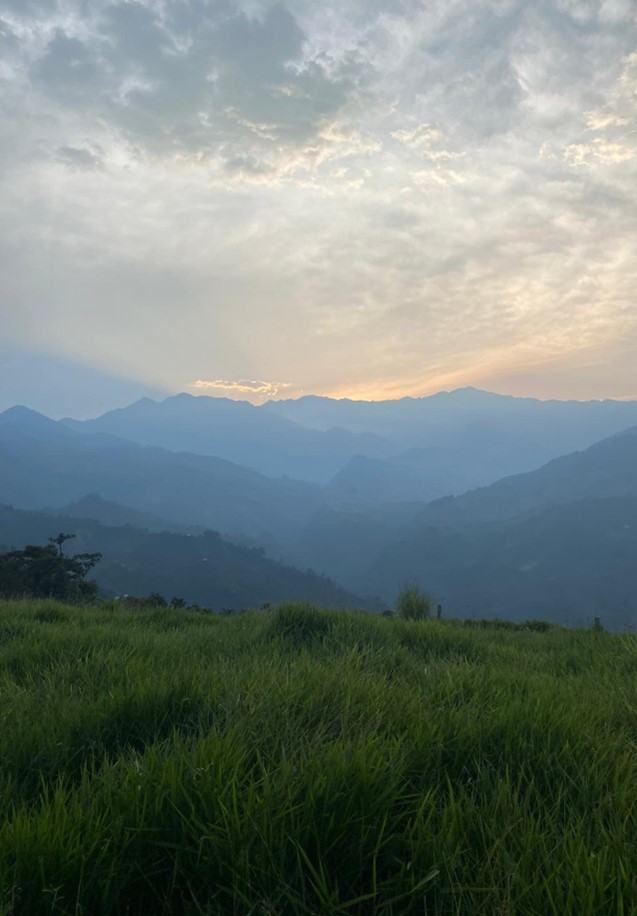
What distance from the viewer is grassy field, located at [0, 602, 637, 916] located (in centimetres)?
165

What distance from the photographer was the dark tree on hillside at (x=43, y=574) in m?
24.9

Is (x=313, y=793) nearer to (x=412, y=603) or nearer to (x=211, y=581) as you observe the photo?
(x=412, y=603)

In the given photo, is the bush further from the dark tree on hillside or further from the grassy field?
the dark tree on hillside

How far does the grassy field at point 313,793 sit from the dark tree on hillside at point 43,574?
23.3 m

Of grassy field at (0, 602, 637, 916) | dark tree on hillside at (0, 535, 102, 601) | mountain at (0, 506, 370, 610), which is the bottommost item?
mountain at (0, 506, 370, 610)

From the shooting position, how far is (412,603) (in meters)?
13.3

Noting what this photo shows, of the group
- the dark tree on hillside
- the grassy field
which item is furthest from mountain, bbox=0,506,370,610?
the grassy field

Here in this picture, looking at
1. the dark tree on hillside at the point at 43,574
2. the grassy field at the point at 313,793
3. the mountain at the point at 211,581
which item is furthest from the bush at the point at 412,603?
the mountain at the point at 211,581

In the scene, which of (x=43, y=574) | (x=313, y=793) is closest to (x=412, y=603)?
(x=313, y=793)

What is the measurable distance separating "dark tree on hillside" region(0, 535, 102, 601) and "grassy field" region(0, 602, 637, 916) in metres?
23.3

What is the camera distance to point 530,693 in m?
3.45

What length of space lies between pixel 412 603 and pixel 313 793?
1183 centimetres

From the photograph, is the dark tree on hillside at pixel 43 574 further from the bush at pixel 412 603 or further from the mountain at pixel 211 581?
the mountain at pixel 211 581

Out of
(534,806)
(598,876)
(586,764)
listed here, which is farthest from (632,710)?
(598,876)
